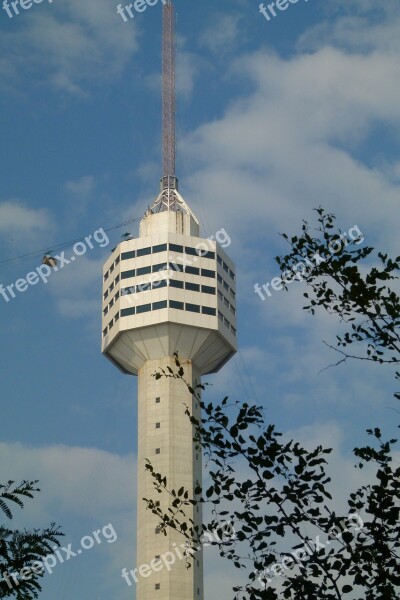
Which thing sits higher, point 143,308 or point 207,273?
point 207,273

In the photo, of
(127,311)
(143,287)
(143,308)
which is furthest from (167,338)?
(143,287)

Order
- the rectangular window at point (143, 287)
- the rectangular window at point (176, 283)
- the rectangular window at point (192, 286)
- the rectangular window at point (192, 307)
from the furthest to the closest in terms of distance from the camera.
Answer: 1. the rectangular window at point (143, 287)
2. the rectangular window at point (192, 286)
3. the rectangular window at point (176, 283)
4. the rectangular window at point (192, 307)

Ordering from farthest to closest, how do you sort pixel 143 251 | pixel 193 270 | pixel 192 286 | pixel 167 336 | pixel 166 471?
pixel 143 251, pixel 193 270, pixel 192 286, pixel 167 336, pixel 166 471

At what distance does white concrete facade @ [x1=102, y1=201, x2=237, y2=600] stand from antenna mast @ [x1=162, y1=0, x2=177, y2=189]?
8.23m

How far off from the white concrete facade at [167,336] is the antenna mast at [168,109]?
8.23 meters

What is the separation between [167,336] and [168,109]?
36.5 meters

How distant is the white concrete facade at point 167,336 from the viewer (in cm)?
10488

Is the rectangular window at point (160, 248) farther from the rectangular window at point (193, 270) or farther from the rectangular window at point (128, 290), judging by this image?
the rectangular window at point (128, 290)

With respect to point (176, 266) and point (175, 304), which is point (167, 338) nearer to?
point (175, 304)

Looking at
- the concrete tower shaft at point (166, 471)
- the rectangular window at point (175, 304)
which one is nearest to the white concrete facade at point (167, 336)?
the rectangular window at point (175, 304)

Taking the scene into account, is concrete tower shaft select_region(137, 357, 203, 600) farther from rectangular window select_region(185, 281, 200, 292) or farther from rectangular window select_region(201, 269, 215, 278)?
rectangular window select_region(201, 269, 215, 278)

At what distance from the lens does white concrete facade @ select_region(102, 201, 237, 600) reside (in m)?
105

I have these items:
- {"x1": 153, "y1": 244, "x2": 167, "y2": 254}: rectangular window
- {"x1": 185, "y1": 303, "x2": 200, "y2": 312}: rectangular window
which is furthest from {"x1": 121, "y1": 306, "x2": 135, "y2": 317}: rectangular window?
{"x1": 153, "y1": 244, "x2": 167, "y2": 254}: rectangular window

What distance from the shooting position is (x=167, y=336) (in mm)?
112500
